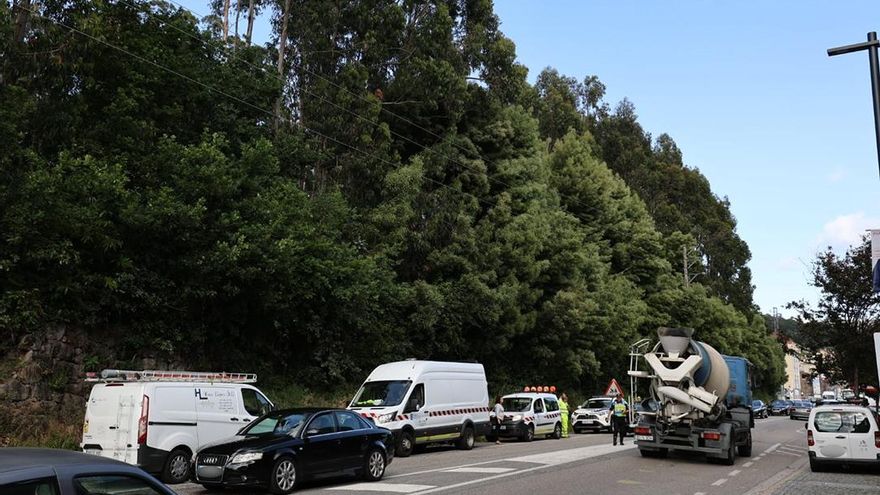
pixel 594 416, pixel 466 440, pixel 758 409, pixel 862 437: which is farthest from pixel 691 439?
pixel 758 409

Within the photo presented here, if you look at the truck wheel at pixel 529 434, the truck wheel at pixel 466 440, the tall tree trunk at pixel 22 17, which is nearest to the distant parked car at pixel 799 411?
the truck wheel at pixel 529 434

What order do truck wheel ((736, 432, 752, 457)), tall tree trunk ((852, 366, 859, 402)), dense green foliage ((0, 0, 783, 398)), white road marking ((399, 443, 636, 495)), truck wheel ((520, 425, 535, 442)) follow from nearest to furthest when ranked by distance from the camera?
white road marking ((399, 443, 636, 495)), dense green foliage ((0, 0, 783, 398)), truck wheel ((736, 432, 752, 457)), truck wheel ((520, 425, 535, 442)), tall tree trunk ((852, 366, 859, 402))

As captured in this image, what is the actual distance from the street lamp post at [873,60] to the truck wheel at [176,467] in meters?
13.9

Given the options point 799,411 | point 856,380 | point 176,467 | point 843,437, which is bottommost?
point 799,411

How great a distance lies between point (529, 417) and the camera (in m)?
26.1

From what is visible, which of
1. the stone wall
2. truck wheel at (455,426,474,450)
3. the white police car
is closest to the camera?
the stone wall

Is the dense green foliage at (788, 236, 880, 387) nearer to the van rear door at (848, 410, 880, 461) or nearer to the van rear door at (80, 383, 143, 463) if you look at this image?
the van rear door at (848, 410, 880, 461)

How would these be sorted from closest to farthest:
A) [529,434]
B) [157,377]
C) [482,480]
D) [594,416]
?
[482,480] < [157,377] < [529,434] < [594,416]

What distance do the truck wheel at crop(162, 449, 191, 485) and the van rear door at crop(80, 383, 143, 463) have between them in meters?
0.67

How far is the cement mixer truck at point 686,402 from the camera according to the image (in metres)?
17.5

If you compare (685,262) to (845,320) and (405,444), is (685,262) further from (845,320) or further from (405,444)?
(405,444)

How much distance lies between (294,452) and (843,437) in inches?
508

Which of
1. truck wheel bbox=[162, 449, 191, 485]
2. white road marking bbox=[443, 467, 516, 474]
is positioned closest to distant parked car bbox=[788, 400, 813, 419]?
white road marking bbox=[443, 467, 516, 474]

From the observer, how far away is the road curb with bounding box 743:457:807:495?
13.0 m
